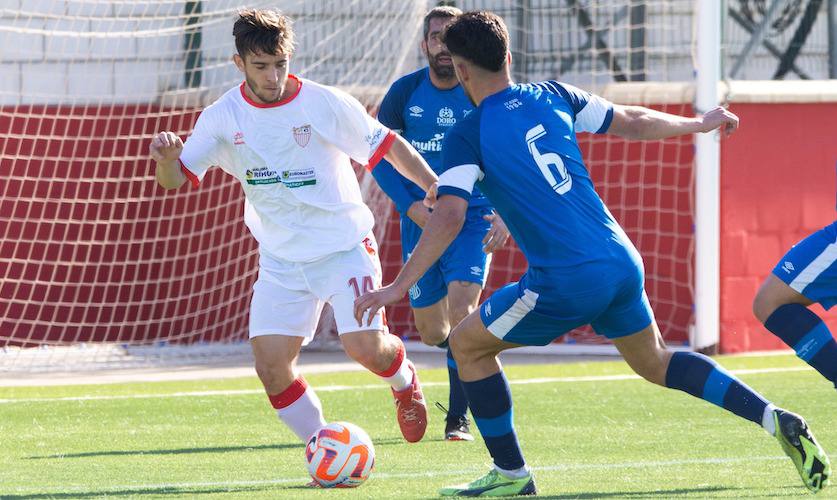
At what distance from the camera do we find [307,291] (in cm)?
632

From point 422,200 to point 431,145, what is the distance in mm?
343

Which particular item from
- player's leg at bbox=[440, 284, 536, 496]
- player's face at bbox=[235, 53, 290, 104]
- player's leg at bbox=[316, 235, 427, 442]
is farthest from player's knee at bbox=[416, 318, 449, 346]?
player's leg at bbox=[440, 284, 536, 496]

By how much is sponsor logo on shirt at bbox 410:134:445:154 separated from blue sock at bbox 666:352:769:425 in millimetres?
2641

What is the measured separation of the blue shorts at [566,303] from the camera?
514 cm

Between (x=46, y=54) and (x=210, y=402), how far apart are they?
4.12 m

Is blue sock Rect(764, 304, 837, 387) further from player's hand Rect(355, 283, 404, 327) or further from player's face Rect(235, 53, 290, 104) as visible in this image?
player's face Rect(235, 53, 290, 104)

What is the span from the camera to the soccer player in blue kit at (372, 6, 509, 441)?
24.4ft

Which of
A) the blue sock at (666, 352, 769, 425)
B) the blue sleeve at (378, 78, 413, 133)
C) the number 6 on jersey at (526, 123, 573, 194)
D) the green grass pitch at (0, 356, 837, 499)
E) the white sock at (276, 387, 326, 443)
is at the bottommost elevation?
the green grass pitch at (0, 356, 837, 499)

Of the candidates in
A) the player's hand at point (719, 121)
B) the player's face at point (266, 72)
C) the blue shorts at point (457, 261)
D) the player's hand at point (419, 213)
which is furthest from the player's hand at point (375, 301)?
the blue shorts at point (457, 261)

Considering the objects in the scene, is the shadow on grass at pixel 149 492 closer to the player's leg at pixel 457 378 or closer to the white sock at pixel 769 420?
the player's leg at pixel 457 378

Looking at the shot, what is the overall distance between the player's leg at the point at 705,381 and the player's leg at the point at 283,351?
4.80ft

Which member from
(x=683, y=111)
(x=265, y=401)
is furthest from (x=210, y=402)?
(x=683, y=111)

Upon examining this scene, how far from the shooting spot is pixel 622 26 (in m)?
12.4

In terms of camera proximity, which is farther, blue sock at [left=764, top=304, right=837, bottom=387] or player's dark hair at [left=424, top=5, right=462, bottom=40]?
player's dark hair at [left=424, top=5, right=462, bottom=40]
